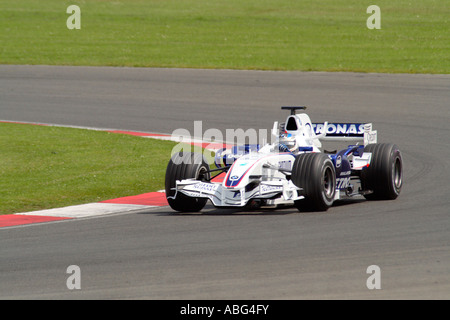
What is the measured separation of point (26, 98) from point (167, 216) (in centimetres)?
1475

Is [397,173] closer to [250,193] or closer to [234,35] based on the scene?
[250,193]

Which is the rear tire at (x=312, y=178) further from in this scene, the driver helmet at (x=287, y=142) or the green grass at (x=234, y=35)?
the green grass at (x=234, y=35)

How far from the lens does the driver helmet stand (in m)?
11.9

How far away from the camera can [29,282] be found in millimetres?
7730

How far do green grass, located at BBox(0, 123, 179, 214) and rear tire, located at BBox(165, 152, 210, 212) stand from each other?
1.70 m

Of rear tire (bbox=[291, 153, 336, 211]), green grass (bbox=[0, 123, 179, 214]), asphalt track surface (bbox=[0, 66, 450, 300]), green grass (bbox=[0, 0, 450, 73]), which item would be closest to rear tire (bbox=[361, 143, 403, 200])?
asphalt track surface (bbox=[0, 66, 450, 300])

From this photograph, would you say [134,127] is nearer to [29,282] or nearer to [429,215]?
[429,215]

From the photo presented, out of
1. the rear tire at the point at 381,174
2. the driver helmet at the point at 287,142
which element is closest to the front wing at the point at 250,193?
the driver helmet at the point at 287,142

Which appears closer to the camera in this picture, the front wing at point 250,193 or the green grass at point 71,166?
the front wing at point 250,193

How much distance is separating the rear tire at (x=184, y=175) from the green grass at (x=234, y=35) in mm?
16859

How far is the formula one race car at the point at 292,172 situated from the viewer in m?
10.9

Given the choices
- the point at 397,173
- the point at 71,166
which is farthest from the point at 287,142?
the point at 71,166

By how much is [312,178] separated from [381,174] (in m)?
1.76
